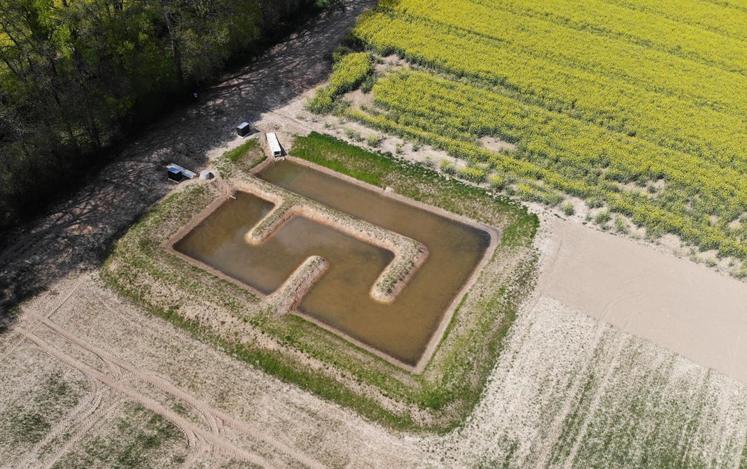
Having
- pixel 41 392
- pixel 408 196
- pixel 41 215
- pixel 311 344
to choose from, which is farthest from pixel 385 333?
pixel 41 215

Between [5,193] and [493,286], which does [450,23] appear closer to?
[493,286]

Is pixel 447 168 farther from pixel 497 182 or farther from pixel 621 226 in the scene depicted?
pixel 621 226

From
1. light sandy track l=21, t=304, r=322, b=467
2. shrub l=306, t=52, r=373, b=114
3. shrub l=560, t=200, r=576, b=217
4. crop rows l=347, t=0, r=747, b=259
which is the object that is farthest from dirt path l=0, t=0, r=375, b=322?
shrub l=560, t=200, r=576, b=217

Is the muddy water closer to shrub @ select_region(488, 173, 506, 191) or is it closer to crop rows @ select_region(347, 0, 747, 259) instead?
shrub @ select_region(488, 173, 506, 191)

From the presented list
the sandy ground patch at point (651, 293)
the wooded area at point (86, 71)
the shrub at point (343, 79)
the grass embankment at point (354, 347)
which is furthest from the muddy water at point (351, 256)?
the wooded area at point (86, 71)

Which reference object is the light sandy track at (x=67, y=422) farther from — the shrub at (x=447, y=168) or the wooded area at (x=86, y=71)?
the shrub at (x=447, y=168)

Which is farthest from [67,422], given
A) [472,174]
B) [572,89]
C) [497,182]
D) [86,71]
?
[572,89]
